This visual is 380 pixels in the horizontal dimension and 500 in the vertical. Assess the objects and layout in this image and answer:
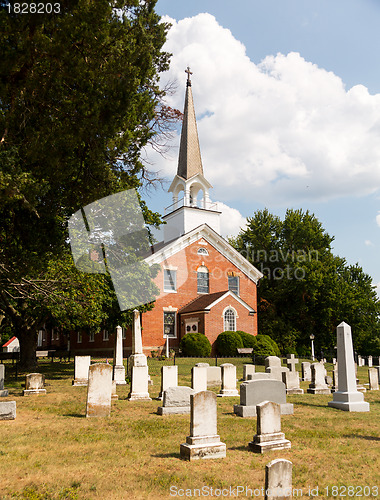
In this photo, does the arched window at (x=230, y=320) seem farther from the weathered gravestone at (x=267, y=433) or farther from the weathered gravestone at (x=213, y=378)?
the weathered gravestone at (x=267, y=433)

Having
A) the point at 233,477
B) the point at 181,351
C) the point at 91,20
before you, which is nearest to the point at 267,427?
the point at 233,477

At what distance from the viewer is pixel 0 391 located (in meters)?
13.7

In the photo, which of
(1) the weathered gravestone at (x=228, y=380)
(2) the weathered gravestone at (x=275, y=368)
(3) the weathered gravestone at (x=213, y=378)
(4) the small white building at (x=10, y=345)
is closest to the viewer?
(1) the weathered gravestone at (x=228, y=380)

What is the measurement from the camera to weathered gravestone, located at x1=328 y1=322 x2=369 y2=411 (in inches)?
488

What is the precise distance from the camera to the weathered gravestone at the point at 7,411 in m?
9.99

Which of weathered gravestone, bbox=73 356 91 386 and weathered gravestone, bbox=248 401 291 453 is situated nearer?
weathered gravestone, bbox=248 401 291 453

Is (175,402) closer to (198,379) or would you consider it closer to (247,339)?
(198,379)

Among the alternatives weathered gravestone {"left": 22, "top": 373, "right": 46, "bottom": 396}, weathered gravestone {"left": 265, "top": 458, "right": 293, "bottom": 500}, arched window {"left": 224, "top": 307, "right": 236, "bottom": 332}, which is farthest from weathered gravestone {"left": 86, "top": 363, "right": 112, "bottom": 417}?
arched window {"left": 224, "top": 307, "right": 236, "bottom": 332}

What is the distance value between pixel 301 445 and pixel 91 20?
927cm

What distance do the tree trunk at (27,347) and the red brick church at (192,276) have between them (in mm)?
10428

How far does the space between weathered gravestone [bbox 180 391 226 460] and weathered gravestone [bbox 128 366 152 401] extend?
6307 mm

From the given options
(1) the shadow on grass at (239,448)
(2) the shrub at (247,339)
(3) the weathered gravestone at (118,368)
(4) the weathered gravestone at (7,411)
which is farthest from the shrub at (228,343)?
(1) the shadow on grass at (239,448)

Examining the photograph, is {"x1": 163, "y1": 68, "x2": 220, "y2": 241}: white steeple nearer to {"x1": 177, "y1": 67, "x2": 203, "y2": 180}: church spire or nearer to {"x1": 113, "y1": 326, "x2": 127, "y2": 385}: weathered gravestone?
{"x1": 177, "y1": 67, "x2": 203, "y2": 180}: church spire

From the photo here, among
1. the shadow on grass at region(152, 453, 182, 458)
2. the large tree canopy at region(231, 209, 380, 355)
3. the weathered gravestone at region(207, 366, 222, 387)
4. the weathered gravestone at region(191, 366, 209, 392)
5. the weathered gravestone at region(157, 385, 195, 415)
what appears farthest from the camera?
the large tree canopy at region(231, 209, 380, 355)
